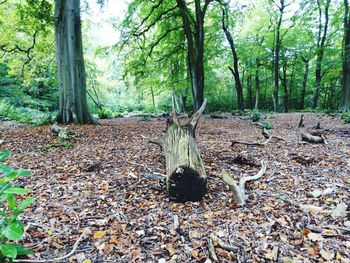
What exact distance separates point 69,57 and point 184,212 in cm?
676

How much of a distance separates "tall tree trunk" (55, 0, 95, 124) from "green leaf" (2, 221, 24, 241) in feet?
21.9

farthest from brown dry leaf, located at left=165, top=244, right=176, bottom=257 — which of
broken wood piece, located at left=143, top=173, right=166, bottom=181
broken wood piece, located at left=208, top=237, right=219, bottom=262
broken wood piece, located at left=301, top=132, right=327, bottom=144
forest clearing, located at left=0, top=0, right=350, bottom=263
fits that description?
broken wood piece, located at left=301, top=132, right=327, bottom=144

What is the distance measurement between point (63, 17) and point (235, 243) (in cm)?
797

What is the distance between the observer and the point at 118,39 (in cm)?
1046

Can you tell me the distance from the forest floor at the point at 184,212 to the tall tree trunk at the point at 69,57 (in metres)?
3.74

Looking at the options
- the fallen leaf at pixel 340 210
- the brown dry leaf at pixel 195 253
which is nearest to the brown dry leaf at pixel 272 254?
the brown dry leaf at pixel 195 253

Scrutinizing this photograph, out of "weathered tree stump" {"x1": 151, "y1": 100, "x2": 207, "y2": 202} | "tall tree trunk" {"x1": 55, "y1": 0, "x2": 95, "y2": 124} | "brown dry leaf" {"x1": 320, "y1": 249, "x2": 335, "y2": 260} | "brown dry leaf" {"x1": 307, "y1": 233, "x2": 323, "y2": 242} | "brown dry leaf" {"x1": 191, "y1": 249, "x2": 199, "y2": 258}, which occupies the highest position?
"tall tree trunk" {"x1": 55, "y1": 0, "x2": 95, "y2": 124}

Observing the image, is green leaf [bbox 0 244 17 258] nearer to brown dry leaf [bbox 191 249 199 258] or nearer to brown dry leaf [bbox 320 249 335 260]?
brown dry leaf [bbox 191 249 199 258]

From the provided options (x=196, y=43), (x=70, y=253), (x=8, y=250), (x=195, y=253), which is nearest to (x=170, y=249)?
(x=195, y=253)

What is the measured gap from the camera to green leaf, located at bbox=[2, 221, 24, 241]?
1.06 meters

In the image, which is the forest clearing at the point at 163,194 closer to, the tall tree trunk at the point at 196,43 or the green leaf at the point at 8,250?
the green leaf at the point at 8,250

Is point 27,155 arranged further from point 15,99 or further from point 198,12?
point 15,99

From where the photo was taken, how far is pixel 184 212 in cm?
220

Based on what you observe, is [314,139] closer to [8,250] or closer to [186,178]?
[186,178]
